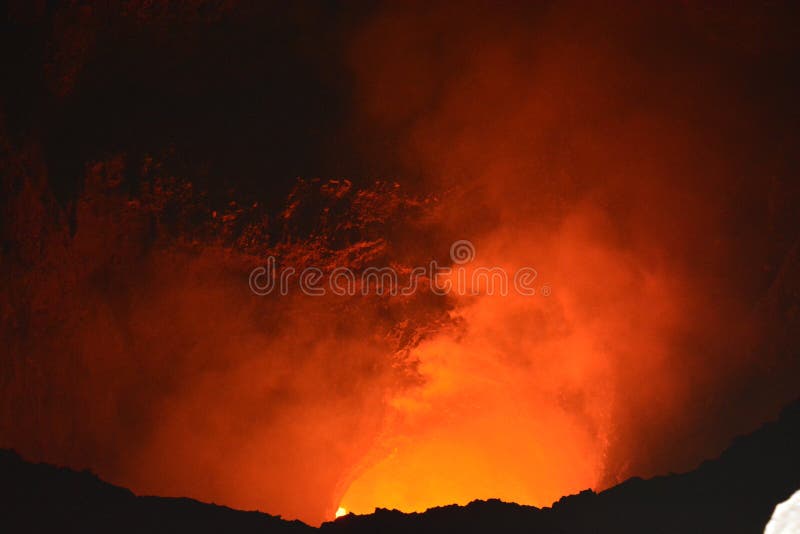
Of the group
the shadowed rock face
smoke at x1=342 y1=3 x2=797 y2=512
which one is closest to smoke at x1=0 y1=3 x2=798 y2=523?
smoke at x1=342 y1=3 x2=797 y2=512

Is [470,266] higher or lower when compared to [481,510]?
higher

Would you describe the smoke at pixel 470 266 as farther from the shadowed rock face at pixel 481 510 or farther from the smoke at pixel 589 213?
the shadowed rock face at pixel 481 510

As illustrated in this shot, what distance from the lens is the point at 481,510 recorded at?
8.18 feet

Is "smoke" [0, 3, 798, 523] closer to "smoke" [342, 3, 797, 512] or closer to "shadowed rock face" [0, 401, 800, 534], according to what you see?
"smoke" [342, 3, 797, 512]

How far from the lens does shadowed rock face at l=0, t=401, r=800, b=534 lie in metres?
2.36

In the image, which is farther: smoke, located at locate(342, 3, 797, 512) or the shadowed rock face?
smoke, located at locate(342, 3, 797, 512)

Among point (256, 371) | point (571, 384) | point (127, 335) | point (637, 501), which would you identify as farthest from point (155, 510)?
point (571, 384)

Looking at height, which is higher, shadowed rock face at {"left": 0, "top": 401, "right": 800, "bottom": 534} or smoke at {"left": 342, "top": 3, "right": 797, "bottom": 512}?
smoke at {"left": 342, "top": 3, "right": 797, "bottom": 512}

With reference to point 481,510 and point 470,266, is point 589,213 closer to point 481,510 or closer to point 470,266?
point 470,266

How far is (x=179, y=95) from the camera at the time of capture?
4.74m

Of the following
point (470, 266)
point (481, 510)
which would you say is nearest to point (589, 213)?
point (470, 266)

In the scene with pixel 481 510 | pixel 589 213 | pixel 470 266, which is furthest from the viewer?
pixel 470 266

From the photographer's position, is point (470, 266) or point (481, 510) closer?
point (481, 510)

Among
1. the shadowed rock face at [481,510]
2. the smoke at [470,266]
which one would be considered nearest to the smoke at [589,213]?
the smoke at [470,266]
